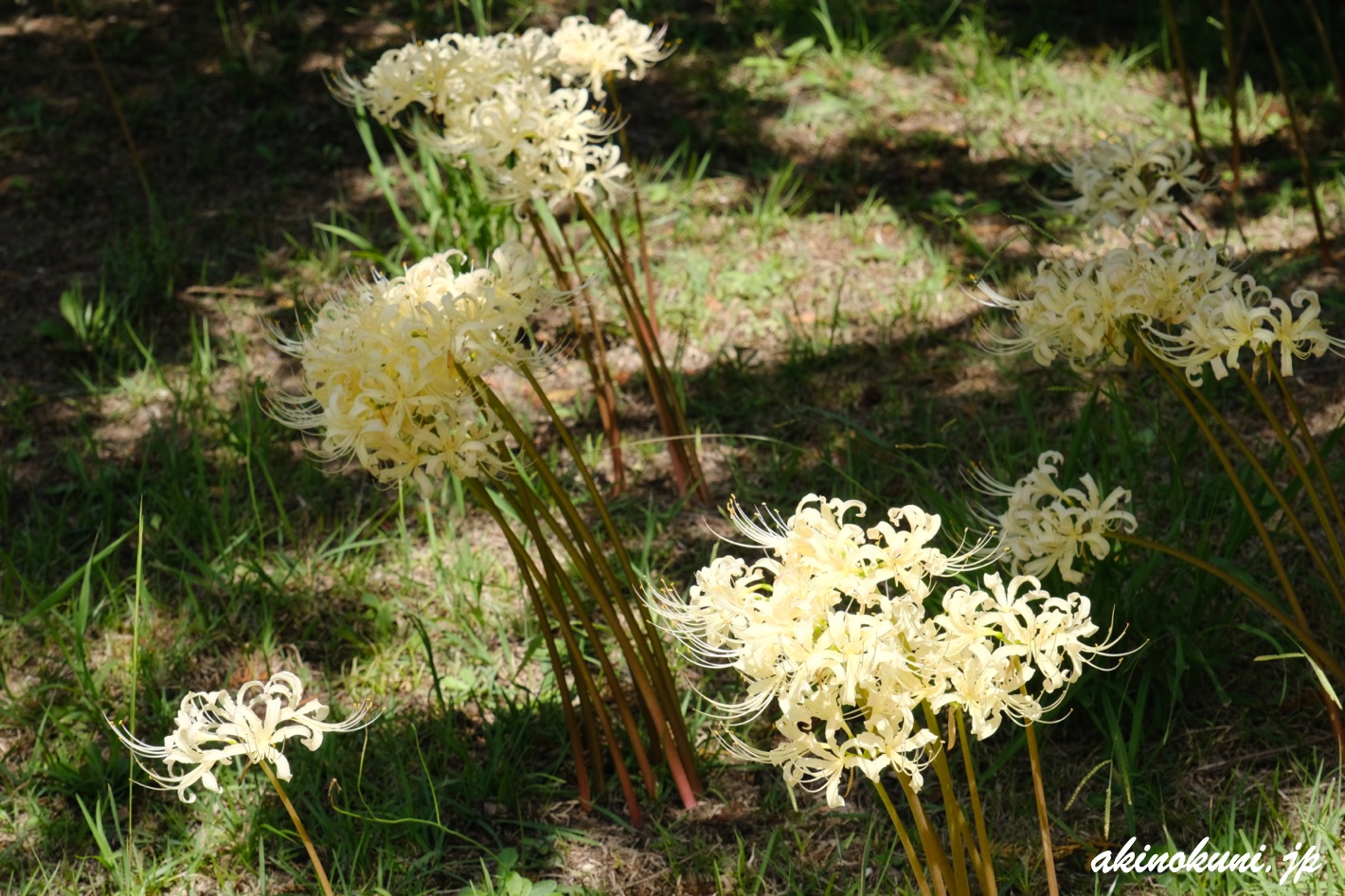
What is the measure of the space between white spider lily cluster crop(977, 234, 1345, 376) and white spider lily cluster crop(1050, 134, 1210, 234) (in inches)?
16.7

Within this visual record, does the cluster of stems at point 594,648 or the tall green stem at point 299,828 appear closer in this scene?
the tall green stem at point 299,828

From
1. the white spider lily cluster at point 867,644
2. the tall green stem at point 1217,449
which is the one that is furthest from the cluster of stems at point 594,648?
the tall green stem at point 1217,449

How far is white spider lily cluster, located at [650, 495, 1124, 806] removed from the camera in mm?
1429

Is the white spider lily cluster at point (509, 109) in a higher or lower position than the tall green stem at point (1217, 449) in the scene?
higher

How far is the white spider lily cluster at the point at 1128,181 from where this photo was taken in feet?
8.07

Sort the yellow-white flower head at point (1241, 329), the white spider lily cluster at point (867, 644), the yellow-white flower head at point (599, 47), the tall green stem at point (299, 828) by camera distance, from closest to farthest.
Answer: the white spider lily cluster at point (867, 644) < the tall green stem at point (299, 828) < the yellow-white flower head at point (1241, 329) < the yellow-white flower head at point (599, 47)

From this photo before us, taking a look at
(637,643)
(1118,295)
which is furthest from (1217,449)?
(637,643)

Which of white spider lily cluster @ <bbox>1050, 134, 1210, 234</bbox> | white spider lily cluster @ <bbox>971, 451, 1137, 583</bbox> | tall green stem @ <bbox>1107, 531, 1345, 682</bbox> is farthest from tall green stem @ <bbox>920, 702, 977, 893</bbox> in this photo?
white spider lily cluster @ <bbox>1050, 134, 1210, 234</bbox>

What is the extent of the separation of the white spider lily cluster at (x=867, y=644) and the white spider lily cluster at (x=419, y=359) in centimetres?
52

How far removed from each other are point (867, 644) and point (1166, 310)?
0.85 m

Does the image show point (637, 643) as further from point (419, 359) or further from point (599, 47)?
point (599, 47)

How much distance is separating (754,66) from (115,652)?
3.65 metres

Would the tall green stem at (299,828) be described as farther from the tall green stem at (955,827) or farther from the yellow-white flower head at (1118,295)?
the yellow-white flower head at (1118,295)

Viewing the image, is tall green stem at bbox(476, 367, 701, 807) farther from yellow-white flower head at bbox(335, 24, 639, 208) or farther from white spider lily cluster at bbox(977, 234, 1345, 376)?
white spider lily cluster at bbox(977, 234, 1345, 376)
